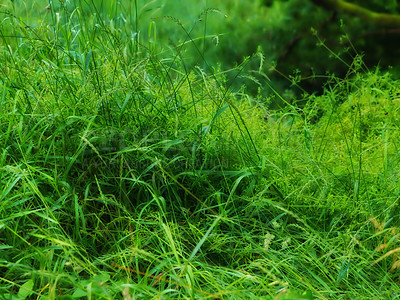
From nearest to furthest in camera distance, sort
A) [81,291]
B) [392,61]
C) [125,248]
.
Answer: [81,291] < [125,248] < [392,61]

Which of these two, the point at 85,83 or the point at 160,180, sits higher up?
the point at 85,83

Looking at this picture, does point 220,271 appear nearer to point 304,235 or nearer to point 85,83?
point 304,235

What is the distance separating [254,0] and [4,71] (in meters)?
2.68

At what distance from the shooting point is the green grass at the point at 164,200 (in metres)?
1.72

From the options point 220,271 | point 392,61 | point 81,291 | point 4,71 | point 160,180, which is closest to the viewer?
point 81,291

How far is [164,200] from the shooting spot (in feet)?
6.11

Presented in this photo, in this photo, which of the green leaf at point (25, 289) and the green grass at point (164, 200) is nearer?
the green leaf at point (25, 289)

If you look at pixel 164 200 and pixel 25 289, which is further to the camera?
pixel 164 200

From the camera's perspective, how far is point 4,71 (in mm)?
2316

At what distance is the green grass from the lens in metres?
1.72

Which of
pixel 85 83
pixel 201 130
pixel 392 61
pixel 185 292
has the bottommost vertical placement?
pixel 392 61

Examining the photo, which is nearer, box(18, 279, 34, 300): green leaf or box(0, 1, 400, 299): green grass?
box(18, 279, 34, 300): green leaf

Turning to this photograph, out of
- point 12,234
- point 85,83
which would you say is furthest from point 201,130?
point 12,234

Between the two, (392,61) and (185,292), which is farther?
(392,61)
